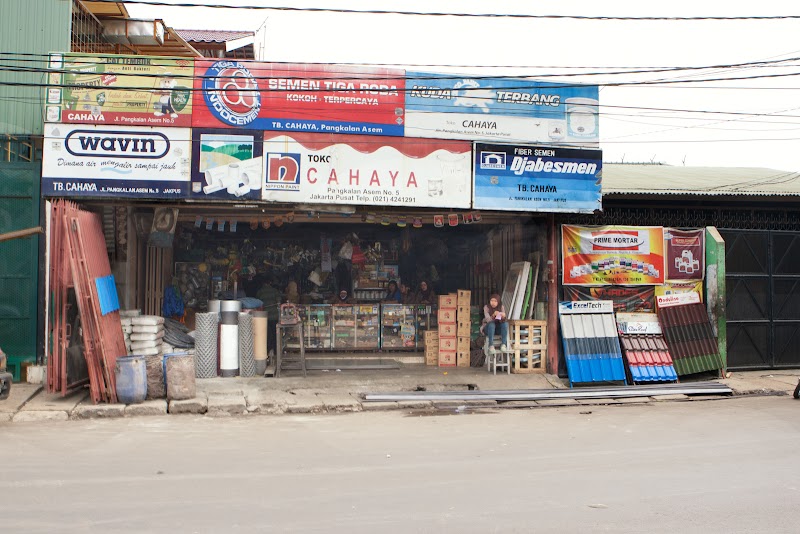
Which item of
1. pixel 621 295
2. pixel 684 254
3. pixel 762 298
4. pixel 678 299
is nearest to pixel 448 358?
pixel 621 295

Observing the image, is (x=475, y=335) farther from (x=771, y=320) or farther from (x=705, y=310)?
(x=771, y=320)

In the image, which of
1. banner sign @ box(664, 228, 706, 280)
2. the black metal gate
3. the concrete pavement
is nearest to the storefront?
the concrete pavement

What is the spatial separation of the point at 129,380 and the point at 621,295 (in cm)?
912

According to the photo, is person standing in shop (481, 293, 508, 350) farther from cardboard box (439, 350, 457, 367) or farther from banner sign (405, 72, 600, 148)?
banner sign (405, 72, 600, 148)

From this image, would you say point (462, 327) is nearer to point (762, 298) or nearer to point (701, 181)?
point (762, 298)

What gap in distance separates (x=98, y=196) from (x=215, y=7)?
12.5ft

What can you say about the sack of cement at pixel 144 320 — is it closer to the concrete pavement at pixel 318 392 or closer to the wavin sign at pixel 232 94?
the concrete pavement at pixel 318 392

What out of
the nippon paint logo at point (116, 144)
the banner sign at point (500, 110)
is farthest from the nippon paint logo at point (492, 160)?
the nippon paint logo at point (116, 144)

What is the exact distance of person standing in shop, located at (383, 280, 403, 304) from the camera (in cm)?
1684

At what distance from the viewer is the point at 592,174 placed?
527 inches

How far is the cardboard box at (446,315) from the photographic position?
14.8 meters

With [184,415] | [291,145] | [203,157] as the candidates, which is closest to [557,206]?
[291,145]

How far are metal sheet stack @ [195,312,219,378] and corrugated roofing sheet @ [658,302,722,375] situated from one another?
8653 mm

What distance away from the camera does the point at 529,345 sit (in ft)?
45.6
